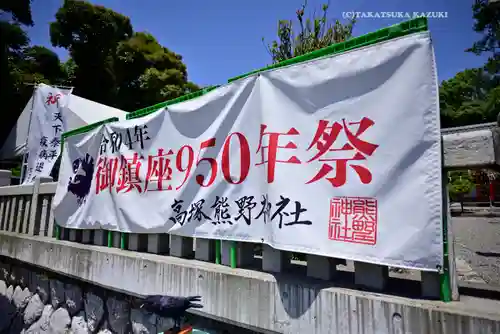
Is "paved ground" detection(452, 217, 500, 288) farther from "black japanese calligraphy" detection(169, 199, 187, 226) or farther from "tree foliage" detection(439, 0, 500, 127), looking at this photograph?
"tree foliage" detection(439, 0, 500, 127)

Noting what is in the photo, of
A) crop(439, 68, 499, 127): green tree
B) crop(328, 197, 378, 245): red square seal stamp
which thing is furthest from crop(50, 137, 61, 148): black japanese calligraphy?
crop(439, 68, 499, 127): green tree

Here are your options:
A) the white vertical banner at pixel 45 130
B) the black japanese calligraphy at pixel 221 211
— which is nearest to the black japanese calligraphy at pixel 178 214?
the black japanese calligraphy at pixel 221 211

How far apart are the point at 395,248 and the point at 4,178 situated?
23.3ft

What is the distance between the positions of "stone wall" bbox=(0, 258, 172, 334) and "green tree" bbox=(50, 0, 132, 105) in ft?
35.3

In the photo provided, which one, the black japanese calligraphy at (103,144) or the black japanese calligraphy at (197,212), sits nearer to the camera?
the black japanese calligraphy at (197,212)

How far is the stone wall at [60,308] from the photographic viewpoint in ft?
9.65

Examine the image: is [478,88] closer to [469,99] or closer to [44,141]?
[469,99]

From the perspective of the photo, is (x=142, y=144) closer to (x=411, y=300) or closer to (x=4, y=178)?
(x=411, y=300)

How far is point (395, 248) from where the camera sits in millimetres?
1565

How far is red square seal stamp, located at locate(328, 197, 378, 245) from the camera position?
165 cm

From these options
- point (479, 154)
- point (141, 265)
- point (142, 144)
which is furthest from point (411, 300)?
point (142, 144)

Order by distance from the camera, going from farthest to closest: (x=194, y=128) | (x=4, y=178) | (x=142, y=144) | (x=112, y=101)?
(x=112, y=101) → (x=4, y=178) → (x=142, y=144) → (x=194, y=128)

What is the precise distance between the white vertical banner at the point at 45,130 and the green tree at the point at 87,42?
7.57 metres

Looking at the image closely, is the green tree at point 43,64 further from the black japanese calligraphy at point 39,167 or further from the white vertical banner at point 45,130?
the black japanese calligraphy at point 39,167
